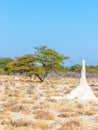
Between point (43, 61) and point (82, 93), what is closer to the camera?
point (82, 93)

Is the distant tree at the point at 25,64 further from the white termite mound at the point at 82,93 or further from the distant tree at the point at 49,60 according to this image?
the white termite mound at the point at 82,93

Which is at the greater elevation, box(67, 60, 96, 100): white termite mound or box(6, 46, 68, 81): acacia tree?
box(6, 46, 68, 81): acacia tree

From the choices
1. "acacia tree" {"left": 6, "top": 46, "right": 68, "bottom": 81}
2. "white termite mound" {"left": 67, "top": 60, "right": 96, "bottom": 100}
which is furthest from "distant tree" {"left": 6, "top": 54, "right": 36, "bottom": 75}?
"white termite mound" {"left": 67, "top": 60, "right": 96, "bottom": 100}

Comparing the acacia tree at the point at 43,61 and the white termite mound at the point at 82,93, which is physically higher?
the acacia tree at the point at 43,61

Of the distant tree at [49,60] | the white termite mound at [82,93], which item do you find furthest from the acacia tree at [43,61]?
the white termite mound at [82,93]

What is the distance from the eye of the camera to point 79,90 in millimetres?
23125

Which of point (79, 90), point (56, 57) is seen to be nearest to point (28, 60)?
point (56, 57)

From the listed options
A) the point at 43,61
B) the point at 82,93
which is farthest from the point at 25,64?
the point at 82,93

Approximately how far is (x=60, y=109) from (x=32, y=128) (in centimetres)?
590

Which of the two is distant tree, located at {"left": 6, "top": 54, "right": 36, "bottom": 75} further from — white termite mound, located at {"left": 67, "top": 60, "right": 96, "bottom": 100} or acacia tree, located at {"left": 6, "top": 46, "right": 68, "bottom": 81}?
white termite mound, located at {"left": 67, "top": 60, "right": 96, "bottom": 100}

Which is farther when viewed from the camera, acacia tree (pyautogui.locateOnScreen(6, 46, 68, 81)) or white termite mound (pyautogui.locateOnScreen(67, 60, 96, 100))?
acacia tree (pyautogui.locateOnScreen(6, 46, 68, 81))

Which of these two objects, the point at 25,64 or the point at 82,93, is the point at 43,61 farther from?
the point at 82,93

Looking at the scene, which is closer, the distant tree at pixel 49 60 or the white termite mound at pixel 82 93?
the white termite mound at pixel 82 93

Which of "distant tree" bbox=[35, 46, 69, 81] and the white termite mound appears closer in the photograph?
the white termite mound
